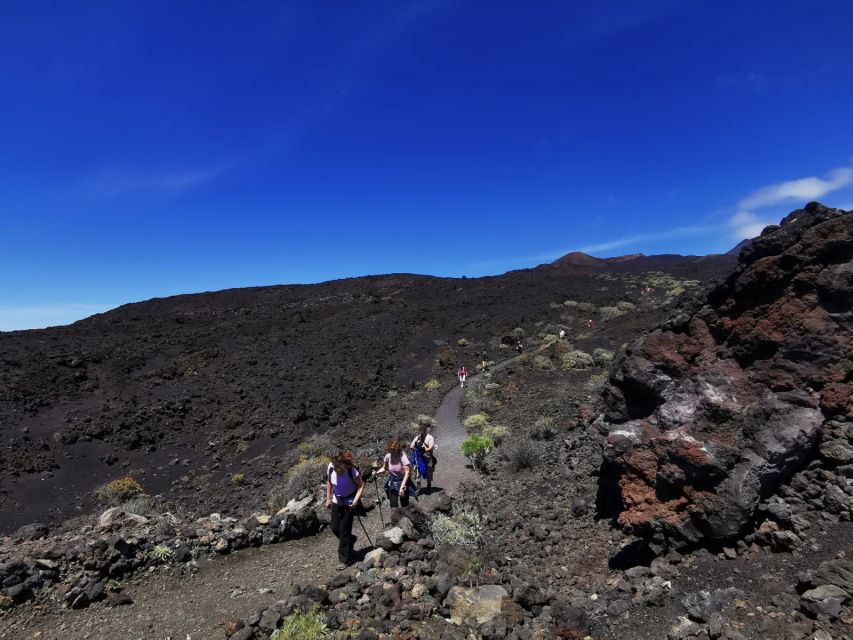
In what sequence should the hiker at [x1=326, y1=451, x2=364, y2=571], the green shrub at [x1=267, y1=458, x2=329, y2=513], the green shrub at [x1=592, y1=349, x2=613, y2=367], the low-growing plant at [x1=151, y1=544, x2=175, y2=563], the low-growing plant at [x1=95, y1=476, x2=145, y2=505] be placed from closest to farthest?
the hiker at [x1=326, y1=451, x2=364, y2=571], the low-growing plant at [x1=151, y1=544, x2=175, y2=563], the green shrub at [x1=267, y1=458, x2=329, y2=513], the low-growing plant at [x1=95, y1=476, x2=145, y2=505], the green shrub at [x1=592, y1=349, x2=613, y2=367]

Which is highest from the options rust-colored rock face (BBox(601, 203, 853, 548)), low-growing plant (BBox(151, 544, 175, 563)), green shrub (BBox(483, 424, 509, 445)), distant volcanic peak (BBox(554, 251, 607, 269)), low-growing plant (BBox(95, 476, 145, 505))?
distant volcanic peak (BBox(554, 251, 607, 269))

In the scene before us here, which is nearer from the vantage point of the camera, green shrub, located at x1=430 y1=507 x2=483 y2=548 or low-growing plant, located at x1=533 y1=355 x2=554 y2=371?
green shrub, located at x1=430 y1=507 x2=483 y2=548

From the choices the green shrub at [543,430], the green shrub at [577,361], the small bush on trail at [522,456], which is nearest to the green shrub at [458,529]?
the small bush on trail at [522,456]

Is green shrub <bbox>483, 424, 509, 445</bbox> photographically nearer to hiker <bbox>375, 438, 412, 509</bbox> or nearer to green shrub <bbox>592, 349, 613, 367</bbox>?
hiker <bbox>375, 438, 412, 509</bbox>

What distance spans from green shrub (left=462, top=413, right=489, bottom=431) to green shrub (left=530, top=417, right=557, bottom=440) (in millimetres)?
3811

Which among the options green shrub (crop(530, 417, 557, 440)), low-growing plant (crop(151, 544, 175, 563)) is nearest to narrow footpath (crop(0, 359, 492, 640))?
low-growing plant (crop(151, 544, 175, 563))

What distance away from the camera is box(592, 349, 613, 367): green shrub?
22.9 m

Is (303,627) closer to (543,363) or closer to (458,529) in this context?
(458,529)

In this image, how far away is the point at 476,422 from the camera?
16.7 m

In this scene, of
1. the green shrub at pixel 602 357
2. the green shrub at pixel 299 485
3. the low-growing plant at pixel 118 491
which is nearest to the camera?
the green shrub at pixel 299 485

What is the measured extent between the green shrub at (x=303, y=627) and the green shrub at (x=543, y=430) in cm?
816

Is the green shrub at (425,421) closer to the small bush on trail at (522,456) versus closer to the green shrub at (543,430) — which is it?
the green shrub at (543,430)

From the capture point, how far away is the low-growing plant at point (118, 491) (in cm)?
1554

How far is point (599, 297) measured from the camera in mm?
46312
